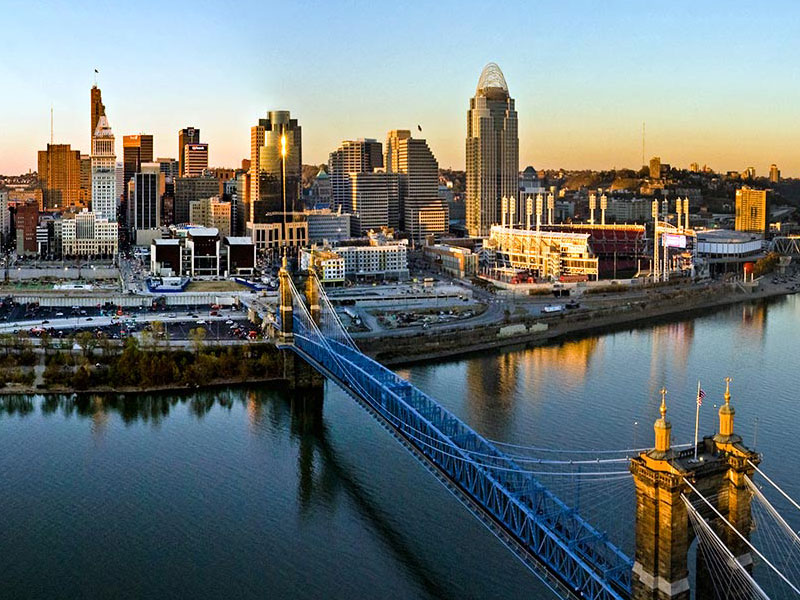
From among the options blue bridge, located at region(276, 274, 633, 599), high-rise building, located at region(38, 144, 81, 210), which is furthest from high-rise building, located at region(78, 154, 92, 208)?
blue bridge, located at region(276, 274, 633, 599)

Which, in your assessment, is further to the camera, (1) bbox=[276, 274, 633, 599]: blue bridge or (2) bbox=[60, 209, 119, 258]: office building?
(2) bbox=[60, 209, 119, 258]: office building

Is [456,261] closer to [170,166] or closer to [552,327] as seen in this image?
[552,327]

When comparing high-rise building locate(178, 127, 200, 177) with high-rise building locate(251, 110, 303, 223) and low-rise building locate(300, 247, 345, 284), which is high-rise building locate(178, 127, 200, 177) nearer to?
high-rise building locate(251, 110, 303, 223)

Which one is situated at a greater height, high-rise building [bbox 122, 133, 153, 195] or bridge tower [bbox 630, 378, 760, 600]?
high-rise building [bbox 122, 133, 153, 195]

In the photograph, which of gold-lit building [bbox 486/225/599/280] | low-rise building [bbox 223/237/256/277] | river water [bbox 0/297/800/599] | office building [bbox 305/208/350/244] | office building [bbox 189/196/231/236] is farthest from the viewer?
office building [bbox 189/196/231/236]

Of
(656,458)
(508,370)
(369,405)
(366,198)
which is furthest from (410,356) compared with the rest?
(366,198)

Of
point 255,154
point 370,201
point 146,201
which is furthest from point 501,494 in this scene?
point 255,154

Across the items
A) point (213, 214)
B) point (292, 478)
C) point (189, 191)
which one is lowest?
point (292, 478)

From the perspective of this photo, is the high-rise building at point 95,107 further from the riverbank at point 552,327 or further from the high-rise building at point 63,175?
the riverbank at point 552,327
